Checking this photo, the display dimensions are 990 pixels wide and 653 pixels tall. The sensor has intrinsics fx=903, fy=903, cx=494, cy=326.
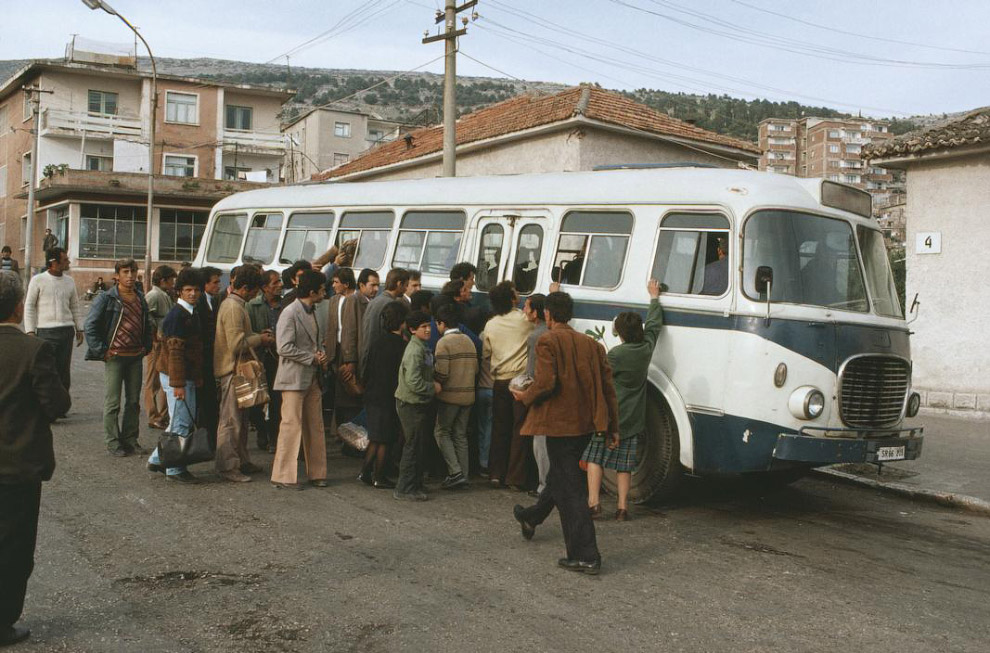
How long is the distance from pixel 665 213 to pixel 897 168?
9.82 meters

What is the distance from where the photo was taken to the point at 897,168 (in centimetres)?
1602

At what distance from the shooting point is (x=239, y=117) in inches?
2142

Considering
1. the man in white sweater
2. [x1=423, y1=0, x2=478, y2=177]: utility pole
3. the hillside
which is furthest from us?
the hillside

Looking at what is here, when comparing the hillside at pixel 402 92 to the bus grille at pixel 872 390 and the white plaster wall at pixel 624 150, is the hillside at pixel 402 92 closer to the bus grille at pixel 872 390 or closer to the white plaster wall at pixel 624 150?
the white plaster wall at pixel 624 150

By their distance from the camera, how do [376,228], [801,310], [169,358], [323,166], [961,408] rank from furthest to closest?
1. [323,166]
2. [961,408]
3. [376,228]
4. [169,358]
5. [801,310]

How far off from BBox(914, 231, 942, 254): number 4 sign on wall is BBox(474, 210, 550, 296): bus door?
9150mm

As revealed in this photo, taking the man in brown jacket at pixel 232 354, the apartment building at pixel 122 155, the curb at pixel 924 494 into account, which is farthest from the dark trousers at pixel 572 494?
the apartment building at pixel 122 155

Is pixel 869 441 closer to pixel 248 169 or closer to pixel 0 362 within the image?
pixel 0 362

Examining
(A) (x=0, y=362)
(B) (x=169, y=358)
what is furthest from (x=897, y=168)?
(A) (x=0, y=362)

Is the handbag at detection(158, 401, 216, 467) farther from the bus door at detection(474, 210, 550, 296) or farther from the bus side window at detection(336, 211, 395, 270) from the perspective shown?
the bus side window at detection(336, 211, 395, 270)

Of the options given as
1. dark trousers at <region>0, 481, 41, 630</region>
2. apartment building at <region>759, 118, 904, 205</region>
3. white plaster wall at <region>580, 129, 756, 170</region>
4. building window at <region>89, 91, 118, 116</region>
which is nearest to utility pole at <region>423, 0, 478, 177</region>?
white plaster wall at <region>580, 129, 756, 170</region>

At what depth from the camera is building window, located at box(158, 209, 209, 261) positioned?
47062 mm

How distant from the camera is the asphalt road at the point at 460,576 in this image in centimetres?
473

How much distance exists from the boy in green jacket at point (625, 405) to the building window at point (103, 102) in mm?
50637
